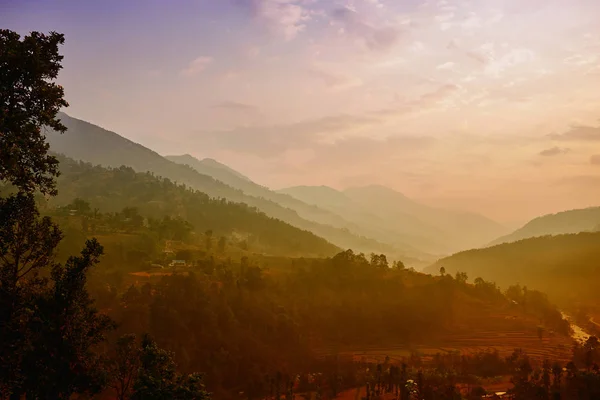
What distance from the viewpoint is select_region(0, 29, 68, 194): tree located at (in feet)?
44.2

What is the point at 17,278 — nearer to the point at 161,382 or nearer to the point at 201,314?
the point at 161,382

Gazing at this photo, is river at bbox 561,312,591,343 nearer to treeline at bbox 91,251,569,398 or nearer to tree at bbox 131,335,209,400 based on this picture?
treeline at bbox 91,251,569,398

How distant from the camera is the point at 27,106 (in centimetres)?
1429

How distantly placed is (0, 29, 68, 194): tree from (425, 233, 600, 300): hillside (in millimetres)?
144592

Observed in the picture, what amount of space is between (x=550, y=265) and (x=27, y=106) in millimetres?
175945

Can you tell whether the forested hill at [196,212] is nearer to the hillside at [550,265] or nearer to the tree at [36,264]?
the hillside at [550,265]

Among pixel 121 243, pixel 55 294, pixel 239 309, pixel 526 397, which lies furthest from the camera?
pixel 121 243

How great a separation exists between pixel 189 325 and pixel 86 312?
4844 cm

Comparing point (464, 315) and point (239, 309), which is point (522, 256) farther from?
point (239, 309)

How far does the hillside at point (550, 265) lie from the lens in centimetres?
13275

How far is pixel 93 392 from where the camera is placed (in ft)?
51.4

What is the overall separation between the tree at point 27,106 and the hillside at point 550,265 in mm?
144592

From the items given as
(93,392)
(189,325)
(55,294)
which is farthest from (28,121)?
(189,325)

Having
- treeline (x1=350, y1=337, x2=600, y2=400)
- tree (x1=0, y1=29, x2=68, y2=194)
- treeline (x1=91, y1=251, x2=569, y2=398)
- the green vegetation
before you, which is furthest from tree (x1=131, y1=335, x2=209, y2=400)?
treeline (x1=91, y1=251, x2=569, y2=398)
